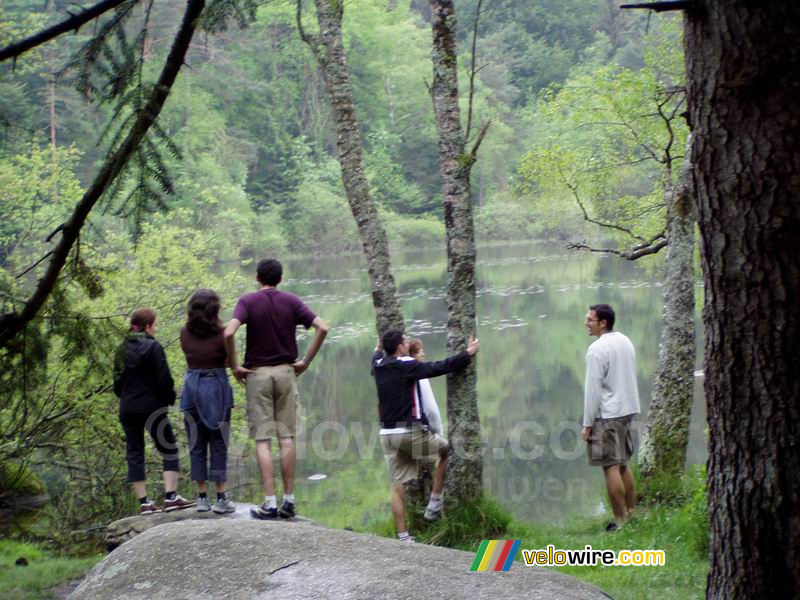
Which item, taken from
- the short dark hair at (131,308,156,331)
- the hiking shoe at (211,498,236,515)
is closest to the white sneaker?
the hiking shoe at (211,498,236,515)

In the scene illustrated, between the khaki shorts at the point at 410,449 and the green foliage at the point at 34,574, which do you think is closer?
the khaki shorts at the point at 410,449

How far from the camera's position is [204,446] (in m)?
7.12

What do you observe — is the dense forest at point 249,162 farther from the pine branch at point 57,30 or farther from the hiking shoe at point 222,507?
the hiking shoe at point 222,507

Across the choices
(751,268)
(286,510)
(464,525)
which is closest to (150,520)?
(286,510)

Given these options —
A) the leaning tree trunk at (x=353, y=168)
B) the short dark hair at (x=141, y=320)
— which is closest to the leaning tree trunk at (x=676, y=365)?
the leaning tree trunk at (x=353, y=168)

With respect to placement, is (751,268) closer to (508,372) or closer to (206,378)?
(206,378)

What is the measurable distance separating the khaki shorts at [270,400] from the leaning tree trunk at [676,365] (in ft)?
13.7

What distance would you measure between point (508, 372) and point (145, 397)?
2110cm

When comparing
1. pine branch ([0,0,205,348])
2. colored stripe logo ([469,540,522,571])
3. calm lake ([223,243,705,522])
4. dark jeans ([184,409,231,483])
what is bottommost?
calm lake ([223,243,705,522])

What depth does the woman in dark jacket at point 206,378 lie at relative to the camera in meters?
6.92

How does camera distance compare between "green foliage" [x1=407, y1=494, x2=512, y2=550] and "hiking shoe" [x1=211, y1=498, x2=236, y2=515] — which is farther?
"green foliage" [x1=407, y1=494, x2=512, y2=550]

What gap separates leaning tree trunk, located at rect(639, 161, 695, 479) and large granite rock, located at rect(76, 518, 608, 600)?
15.4 feet

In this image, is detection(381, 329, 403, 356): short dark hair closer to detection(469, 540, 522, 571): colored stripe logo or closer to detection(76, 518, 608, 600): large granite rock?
detection(76, 518, 608, 600): large granite rock

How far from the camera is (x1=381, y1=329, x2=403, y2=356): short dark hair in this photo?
752 cm
